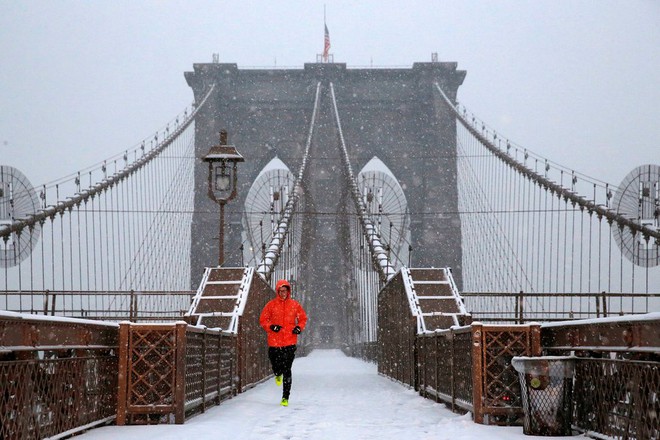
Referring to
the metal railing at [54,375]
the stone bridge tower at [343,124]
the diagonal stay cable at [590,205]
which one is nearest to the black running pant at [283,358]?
the metal railing at [54,375]

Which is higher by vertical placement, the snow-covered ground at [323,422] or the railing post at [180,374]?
the railing post at [180,374]

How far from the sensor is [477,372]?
9055mm

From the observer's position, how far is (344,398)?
12.6 metres

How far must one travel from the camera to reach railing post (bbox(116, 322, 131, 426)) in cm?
879

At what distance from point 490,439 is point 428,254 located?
171ft

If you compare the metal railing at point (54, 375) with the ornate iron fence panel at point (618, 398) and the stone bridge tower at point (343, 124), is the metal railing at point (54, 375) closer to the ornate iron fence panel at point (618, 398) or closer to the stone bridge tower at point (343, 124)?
the ornate iron fence panel at point (618, 398)

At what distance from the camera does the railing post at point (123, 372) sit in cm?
879

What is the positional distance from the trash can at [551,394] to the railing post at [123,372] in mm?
3786

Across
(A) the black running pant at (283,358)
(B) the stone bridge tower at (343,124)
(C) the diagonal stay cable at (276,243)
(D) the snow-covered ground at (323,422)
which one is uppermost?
(B) the stone bridge tower at (343,124)

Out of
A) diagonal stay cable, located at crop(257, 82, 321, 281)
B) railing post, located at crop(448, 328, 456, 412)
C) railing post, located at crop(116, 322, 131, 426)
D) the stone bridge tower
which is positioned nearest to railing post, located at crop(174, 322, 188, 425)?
railing post, located at crop(116, 322, 131, 426)

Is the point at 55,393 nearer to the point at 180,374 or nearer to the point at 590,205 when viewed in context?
the point at 180,374

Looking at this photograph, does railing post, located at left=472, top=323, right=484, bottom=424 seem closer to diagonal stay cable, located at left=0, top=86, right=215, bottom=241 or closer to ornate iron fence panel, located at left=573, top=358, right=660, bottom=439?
ornate iron fence panel, located at left=573, top=358, right=660, bottom=439

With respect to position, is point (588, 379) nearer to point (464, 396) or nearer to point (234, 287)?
point (464, 396)

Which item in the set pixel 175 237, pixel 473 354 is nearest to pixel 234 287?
pixel 473 354
